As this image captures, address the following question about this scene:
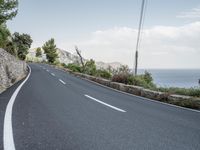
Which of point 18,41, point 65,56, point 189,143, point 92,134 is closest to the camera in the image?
point 189,143

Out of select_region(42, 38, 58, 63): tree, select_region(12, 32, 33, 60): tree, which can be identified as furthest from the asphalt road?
select_region(42, 38, 58, 63): tree

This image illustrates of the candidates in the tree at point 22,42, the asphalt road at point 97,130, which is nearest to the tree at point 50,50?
the tree at point 22,42

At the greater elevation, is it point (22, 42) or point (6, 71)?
point (22, 42)

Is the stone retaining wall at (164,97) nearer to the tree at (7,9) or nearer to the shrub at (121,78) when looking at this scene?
the shrub at (121,78)

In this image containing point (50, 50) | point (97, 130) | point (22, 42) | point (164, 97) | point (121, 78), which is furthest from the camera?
point (50, 50)

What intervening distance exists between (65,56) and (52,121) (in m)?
169

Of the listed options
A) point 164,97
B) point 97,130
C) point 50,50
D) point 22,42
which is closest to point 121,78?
point 164,97

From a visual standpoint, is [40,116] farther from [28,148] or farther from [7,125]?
[28,148]

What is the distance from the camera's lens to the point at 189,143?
4.06 meters

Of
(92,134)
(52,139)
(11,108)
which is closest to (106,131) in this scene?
(92,134)

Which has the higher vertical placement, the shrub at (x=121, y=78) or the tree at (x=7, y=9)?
the tree at (x=7, y=9)

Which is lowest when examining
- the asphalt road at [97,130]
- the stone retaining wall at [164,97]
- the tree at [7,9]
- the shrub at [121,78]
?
the asphalt road at [97,130]

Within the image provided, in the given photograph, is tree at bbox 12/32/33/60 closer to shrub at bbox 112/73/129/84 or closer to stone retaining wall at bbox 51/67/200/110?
shrub at bbox 112/73/129/84

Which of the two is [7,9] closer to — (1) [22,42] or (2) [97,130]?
(2) [97,130]
